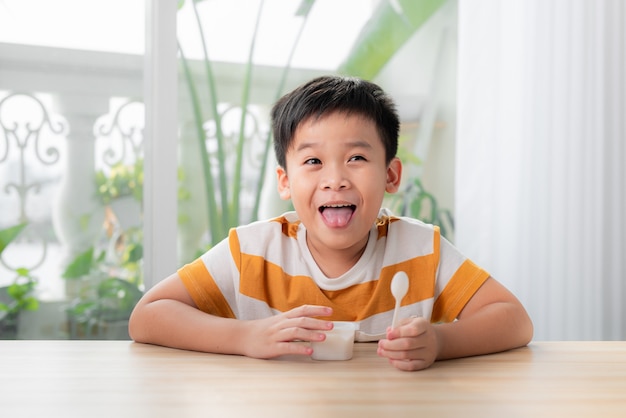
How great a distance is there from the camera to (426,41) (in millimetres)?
2803

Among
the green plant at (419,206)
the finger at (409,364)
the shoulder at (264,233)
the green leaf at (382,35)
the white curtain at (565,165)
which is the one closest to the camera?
the finger at (409,364)

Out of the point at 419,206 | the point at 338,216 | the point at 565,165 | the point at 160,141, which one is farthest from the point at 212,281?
the point at 419,206

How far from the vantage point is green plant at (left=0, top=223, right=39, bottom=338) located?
87.8 inches

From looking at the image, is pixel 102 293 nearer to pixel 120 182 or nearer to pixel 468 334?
pixel 120 182

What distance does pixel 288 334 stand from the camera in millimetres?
845

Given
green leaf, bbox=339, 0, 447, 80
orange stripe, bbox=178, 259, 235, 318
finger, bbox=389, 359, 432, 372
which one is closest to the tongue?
orange stripe, bbox=178, 259, 235, 318

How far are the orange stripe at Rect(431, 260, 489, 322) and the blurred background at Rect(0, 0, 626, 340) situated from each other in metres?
1.22

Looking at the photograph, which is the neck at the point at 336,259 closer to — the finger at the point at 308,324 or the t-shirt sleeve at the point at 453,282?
the t-shirt sleeve at the point at 453,282

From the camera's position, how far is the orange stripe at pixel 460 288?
1.09 meters

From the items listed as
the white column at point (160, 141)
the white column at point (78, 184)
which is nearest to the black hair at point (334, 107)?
the white column at point (160, 141)

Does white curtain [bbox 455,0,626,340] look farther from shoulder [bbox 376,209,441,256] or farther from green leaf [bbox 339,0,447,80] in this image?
shoulder [bbox 376,209,441,256]

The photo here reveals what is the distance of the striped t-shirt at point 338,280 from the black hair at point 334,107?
152 millimetres

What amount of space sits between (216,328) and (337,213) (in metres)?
0.27

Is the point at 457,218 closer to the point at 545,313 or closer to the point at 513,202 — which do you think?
the point at 513,202
